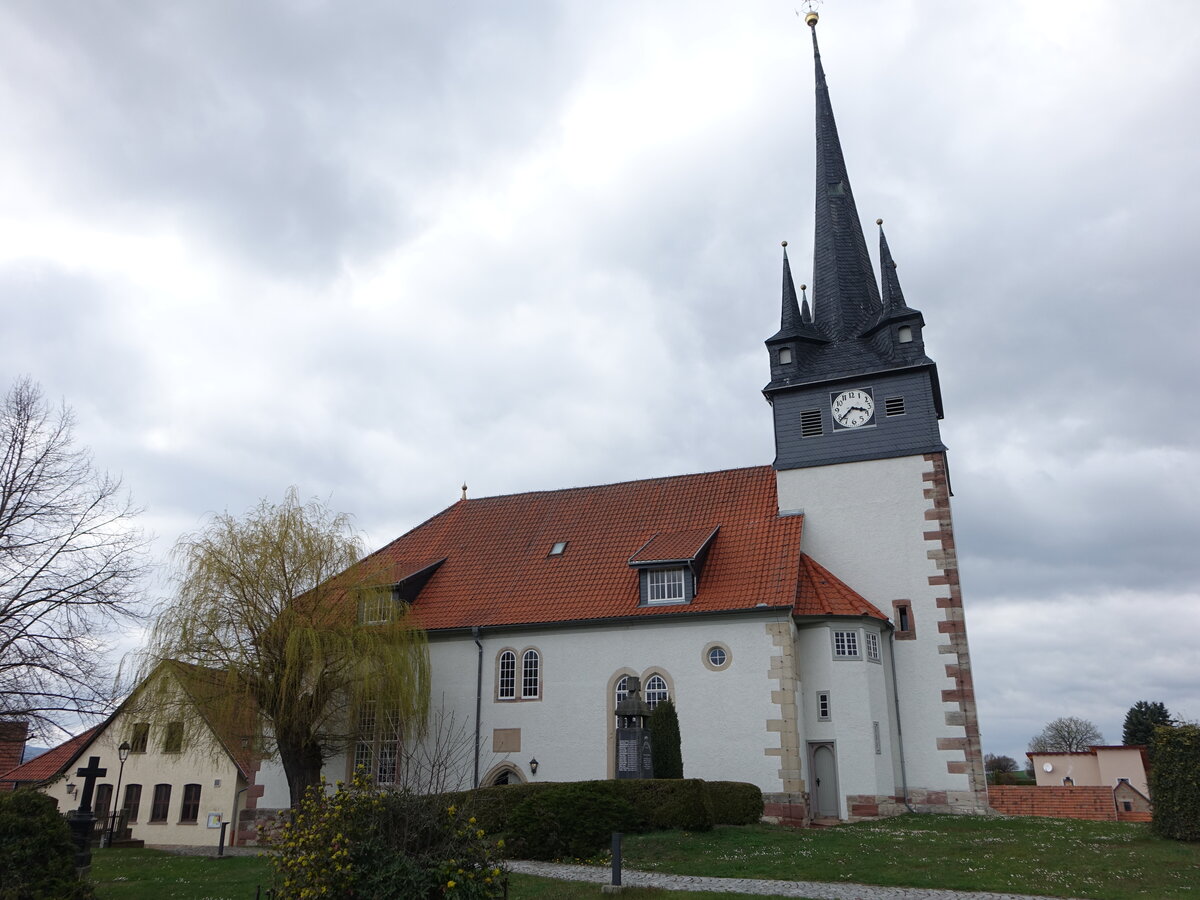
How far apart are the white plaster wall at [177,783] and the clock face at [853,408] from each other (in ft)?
65.3

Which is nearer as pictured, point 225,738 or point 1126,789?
point 225,738

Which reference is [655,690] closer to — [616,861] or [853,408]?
[853,408]

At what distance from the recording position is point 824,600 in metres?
24.1

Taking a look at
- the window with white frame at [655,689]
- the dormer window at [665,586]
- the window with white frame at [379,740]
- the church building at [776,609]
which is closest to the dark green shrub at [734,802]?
the church building at [776,609]

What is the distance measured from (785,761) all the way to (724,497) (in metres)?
8.68

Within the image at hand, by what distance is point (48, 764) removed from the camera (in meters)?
30.6

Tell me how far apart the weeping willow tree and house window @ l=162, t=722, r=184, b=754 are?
0.52 meters

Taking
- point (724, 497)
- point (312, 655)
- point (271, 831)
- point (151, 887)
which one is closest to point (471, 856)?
point (271, 831)

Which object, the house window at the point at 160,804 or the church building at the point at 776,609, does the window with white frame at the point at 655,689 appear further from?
the house window at the point at 160,804

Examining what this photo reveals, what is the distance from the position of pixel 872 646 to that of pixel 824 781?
11.8 feet

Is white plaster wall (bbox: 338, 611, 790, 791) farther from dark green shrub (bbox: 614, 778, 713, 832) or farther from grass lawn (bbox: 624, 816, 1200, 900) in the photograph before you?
dark green shrub (bbox: 614, 778, 713, 832)

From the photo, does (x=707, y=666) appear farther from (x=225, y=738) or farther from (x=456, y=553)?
(x=225, y=738)

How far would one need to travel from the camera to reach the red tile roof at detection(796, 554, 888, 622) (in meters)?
23.8

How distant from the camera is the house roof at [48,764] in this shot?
2967cm
